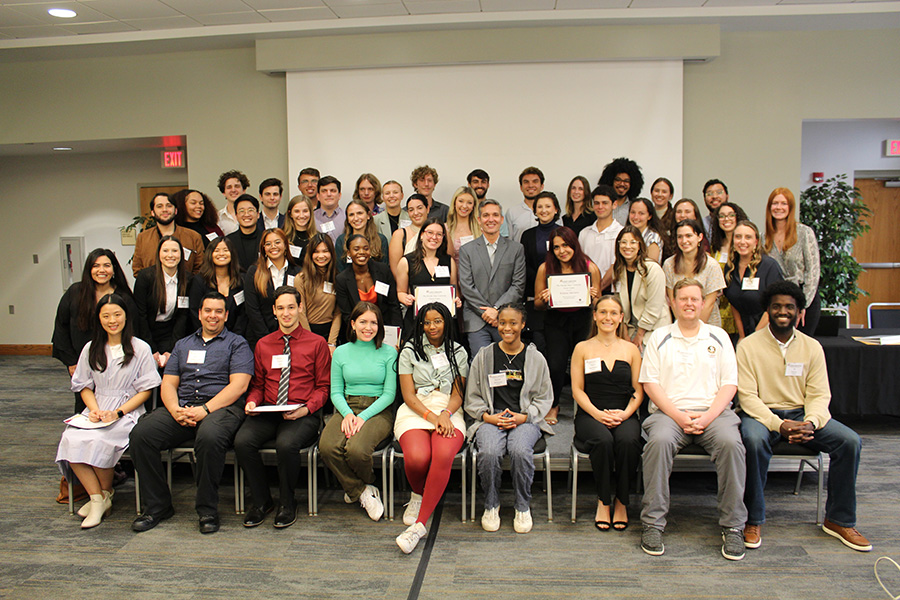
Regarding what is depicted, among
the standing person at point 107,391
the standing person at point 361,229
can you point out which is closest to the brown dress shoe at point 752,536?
the standing person at point 361,229

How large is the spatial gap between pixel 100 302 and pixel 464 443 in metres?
2.36

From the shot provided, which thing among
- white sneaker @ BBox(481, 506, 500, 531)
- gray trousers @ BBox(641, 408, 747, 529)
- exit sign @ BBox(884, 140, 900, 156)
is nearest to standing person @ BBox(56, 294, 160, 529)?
white sneaker @ BBox(481, 506, 500, 531)

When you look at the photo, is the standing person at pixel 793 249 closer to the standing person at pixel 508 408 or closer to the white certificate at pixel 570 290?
the white certificate at pixel 570 290

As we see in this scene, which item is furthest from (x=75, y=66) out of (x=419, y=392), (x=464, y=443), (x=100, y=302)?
(x=464, y=443)

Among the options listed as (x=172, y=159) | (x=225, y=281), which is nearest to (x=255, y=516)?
(x=225, y=281)

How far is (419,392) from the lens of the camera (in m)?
3.43

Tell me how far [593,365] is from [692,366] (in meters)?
0.54

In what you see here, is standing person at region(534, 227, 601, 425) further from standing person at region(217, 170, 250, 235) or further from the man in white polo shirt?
standing person at region(217, 170, 250, 235)

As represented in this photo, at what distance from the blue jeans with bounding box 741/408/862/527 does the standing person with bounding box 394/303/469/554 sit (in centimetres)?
155

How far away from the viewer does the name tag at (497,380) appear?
329 centimetres

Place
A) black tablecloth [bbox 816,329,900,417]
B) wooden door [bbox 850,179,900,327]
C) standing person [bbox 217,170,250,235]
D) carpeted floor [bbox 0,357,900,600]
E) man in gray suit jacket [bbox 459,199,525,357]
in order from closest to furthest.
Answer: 1. carpeted floor [bbox 0,357,900,600]
2. man in gray suit jacket [bbox 459,199,525,357]
3. black tablecloth [bbox 816,329,900,417]
4. standing person [bbox 217,170,250,235]
5. wooden door [bbox 850,179,900,327]

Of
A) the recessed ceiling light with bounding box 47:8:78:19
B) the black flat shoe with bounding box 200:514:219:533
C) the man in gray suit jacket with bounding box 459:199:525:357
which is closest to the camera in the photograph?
the black flat shoe with bounding box 200:514:219:533

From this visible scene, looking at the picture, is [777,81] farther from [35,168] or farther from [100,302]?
[35,168]

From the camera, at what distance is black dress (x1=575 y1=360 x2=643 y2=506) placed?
10.1 ft
